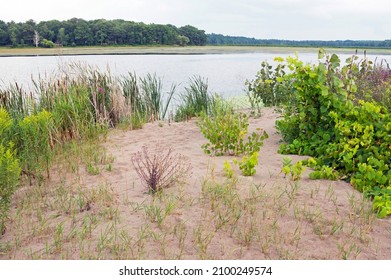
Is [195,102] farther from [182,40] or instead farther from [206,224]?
[182,40]

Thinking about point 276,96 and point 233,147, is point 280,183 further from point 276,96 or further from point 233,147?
point 276,96

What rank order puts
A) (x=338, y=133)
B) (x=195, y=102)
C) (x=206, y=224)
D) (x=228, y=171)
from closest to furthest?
1. (x=206, y=224)
2. (x=228, y=171)
3. (x=338, y=133)
4. (x=195, y=102)

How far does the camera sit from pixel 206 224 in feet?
10.8

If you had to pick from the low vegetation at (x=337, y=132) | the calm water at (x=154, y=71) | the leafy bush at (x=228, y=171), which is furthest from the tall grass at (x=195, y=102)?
the leafy bush at (x=228, y=171)

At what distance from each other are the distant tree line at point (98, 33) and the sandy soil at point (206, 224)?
94.0ft

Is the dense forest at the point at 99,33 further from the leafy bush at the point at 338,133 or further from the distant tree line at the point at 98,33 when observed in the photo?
the leafy bush at the point at 338,133

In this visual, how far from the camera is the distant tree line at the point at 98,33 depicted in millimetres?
30969

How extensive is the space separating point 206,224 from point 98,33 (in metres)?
34.9

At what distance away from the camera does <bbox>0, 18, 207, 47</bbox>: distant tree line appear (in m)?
31.0

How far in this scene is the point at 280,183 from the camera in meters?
4.11

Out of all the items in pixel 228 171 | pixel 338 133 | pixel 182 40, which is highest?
pixel 182 40

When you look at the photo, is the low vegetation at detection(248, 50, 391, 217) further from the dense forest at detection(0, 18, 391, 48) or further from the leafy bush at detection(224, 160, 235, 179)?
the dense forest at detection(0, 18, 391, 48)

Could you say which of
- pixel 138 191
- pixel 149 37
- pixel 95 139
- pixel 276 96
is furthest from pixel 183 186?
pixel 149 37

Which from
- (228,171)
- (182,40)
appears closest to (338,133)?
(228,171)
